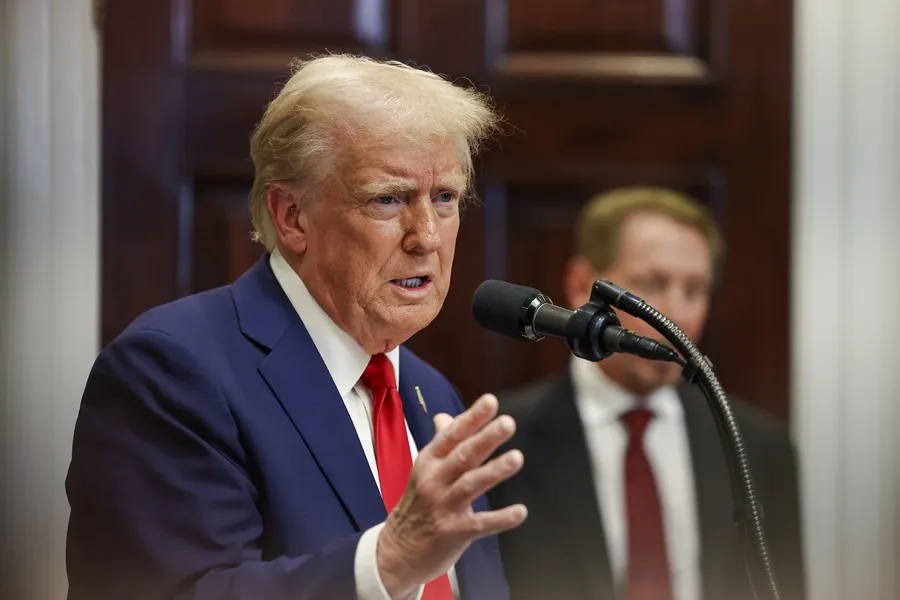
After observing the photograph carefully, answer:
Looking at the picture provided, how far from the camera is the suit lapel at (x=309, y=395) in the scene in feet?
4.41

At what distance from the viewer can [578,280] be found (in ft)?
7.72

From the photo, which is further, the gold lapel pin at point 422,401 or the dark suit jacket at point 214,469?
the gold lapel pin at point 422,401

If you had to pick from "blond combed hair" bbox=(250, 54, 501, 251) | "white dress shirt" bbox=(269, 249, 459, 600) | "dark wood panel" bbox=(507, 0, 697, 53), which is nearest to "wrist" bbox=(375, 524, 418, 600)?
"white dress shirt" bbox=(269, 249, 459, 600)

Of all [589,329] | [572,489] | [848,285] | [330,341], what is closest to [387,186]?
[330,341]

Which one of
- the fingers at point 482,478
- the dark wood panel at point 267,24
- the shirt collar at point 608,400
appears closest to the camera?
the fingers at point 482,478

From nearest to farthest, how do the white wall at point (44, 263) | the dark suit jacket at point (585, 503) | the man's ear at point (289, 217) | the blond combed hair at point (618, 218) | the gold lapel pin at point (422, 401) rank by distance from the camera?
the man's ear at point (289, 217) < the gold lapel pin at point (422, 401) < the white wall at point (44, 263) < the dark suit jacket at point (585, 503) < the blond combed hair at point (618, 218)

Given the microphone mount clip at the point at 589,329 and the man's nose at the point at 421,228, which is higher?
the man's nose at the point at 421,228

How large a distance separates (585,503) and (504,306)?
924 millimetres

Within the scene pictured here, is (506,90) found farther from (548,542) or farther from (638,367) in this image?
(548,542)

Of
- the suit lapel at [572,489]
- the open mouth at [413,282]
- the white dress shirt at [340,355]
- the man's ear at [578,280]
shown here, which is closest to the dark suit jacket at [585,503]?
the suit lapel at [572,489]

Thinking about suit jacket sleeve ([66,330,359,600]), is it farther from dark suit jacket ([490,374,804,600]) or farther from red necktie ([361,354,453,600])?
dark suit jacket ([490,374,804,600])

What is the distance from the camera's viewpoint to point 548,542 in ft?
6.68

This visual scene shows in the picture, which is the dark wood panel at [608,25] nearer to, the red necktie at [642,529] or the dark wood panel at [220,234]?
the dark wood panel at [220,234]

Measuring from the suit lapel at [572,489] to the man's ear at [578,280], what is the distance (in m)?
0.25
